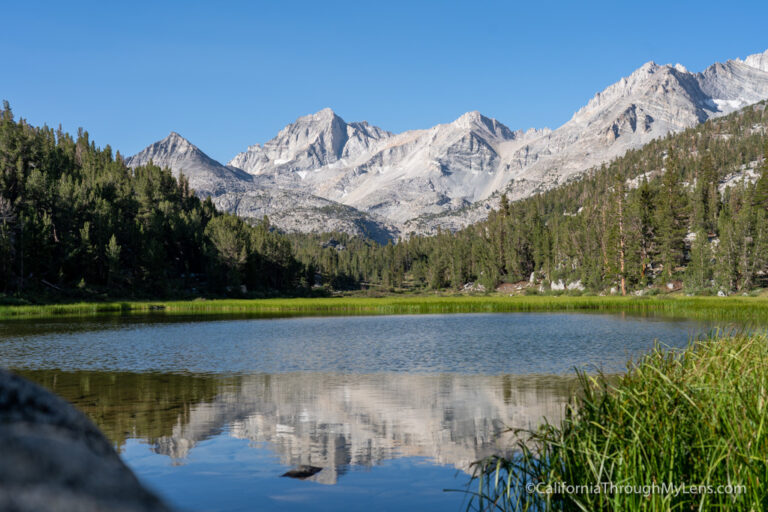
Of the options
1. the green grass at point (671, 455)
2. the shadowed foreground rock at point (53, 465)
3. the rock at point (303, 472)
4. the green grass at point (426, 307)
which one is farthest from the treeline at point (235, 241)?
the shadowed foreground rock at point (53, 465)

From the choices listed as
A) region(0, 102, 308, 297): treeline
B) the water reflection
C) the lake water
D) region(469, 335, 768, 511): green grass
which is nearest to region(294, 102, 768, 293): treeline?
region(0, 102, 308, 297): treeline

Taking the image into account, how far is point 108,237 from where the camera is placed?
11750cm

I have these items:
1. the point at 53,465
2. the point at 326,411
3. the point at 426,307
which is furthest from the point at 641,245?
the point at 53,465

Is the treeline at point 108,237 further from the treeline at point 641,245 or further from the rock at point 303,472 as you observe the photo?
the rock at point 303,472

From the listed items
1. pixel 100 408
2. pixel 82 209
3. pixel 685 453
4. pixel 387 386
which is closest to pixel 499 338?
pixel 387 386

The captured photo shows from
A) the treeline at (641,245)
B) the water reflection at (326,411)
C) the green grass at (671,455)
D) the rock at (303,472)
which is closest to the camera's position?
the green grass at (671,455)

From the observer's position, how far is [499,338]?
41.6 metres

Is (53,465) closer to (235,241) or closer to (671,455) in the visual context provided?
(671,455)

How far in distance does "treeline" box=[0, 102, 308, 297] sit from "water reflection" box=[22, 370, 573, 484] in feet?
279

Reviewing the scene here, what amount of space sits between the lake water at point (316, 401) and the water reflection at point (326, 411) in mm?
66

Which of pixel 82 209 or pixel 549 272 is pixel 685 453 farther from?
pixel 549 272

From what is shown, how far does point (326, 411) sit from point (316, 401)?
1.92 metres

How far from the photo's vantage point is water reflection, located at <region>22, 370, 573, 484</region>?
48.6ft

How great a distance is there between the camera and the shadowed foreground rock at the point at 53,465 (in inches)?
46.2
